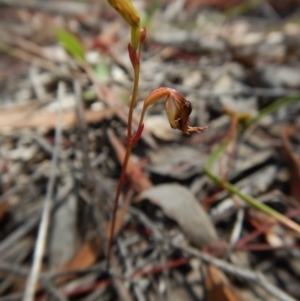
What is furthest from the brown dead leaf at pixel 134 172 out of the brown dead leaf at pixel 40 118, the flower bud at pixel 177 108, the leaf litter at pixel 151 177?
the flower bud at pixel 177 108

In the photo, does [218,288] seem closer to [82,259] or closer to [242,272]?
[242,272]

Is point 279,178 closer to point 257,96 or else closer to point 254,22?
point 257,96

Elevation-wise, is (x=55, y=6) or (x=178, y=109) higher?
(x=55, y=6)

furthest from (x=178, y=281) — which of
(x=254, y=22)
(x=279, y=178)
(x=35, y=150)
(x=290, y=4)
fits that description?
(x=290, y=4)

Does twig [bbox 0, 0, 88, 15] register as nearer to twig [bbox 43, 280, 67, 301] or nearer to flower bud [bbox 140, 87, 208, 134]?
twig [bbox 43, 280, 67, 301]

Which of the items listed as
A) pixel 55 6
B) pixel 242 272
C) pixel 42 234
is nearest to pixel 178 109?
pixel 242 272
